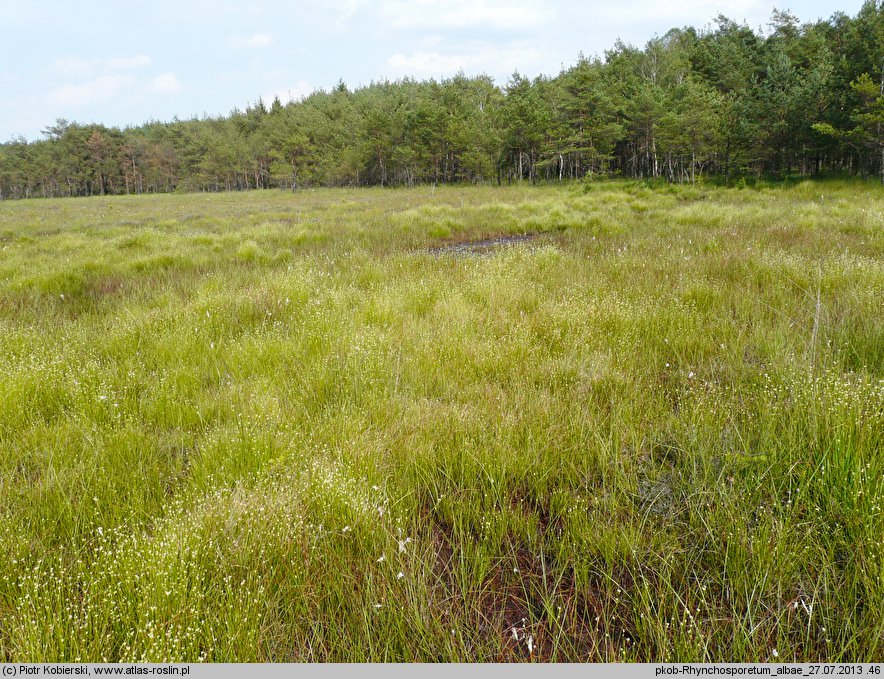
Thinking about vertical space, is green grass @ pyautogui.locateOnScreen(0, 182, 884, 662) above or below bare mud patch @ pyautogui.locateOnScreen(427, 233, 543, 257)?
below

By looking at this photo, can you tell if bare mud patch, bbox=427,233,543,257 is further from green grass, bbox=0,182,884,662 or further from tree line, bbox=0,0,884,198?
tree line, bbox=0,0,884,198

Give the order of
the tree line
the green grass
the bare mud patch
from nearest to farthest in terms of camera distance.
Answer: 1. the green grass
2. the bare mud patch
3. the tree line

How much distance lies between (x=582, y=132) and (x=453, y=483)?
53.9 metres

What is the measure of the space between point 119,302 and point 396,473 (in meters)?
6.65

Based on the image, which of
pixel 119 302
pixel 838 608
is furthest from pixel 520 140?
pixel 838 608

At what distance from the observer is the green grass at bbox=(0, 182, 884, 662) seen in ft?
5.60

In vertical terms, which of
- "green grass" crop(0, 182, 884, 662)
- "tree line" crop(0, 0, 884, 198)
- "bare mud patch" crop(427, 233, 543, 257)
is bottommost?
"green grass" crop(0, 182, 884, 662)

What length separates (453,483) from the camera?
254 cm

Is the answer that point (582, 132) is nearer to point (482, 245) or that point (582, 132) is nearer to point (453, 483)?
point (482, 245)

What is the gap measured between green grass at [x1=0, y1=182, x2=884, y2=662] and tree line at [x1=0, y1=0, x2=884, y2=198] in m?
34.8

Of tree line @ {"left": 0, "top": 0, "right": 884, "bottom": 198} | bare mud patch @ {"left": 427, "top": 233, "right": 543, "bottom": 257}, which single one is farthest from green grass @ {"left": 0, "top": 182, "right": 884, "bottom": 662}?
tree line @ {"left": 0, "top": 0, "right": 884, "bottom": 198}

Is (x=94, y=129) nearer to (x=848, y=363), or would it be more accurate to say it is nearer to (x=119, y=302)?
(x=119, y=302)

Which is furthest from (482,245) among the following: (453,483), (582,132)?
(582,132)

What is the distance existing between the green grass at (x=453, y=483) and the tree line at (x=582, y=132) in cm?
3483
